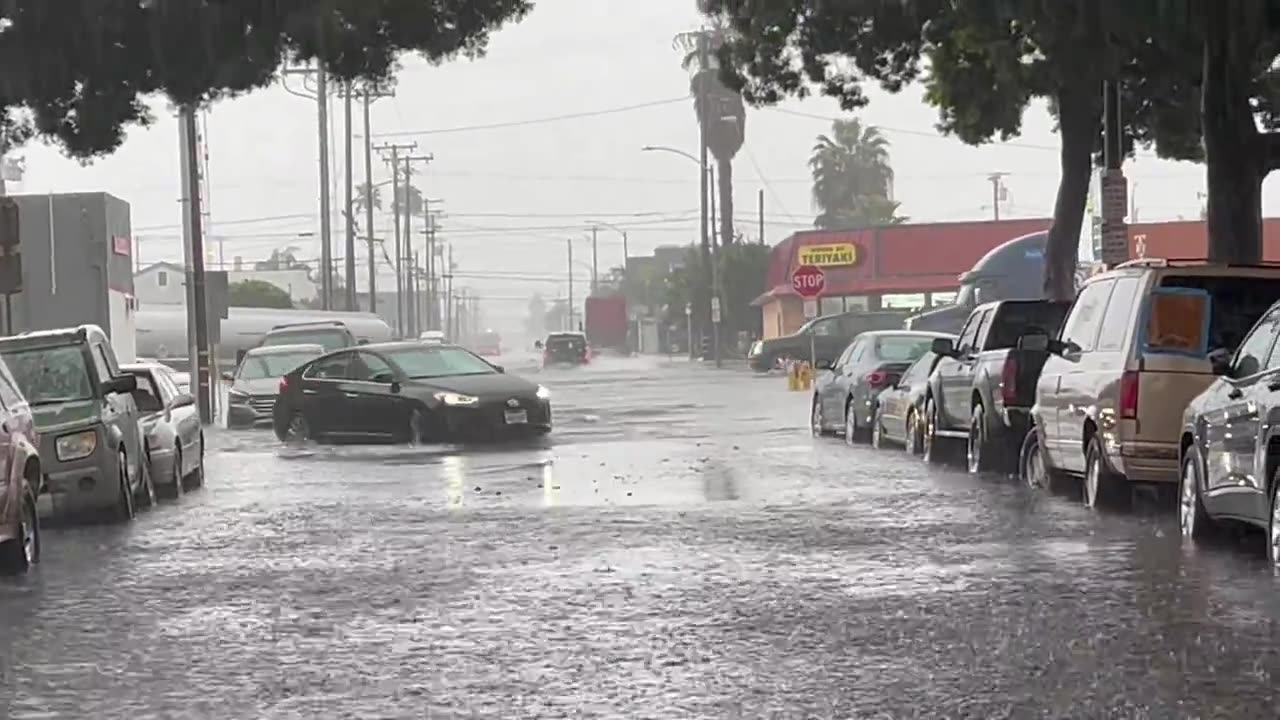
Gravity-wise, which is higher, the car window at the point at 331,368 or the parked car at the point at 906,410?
the car window at the point at 331,368

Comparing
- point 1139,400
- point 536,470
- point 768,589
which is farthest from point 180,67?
point 768,589

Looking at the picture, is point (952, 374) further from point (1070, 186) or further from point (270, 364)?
point (270, 364)

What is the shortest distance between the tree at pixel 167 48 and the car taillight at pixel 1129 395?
12858mm

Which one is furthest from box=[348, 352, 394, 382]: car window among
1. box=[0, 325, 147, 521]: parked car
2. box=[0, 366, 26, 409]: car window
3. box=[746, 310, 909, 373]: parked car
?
box=[746, 310, 909, 373]: parked car

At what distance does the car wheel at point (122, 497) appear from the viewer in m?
17.3

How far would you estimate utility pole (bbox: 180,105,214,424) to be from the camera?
130 ft

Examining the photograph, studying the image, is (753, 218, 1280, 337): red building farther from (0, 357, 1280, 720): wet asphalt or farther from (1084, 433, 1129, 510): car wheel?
(1084, 433, 1129, 510): car wheel

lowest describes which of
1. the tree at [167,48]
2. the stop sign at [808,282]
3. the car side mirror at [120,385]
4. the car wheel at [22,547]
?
the car wheel at [22,547]

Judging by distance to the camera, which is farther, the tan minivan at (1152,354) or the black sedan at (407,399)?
the black sedan at (407,399)

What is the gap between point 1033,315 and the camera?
69.7 ft

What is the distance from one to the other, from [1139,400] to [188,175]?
27.7 metres

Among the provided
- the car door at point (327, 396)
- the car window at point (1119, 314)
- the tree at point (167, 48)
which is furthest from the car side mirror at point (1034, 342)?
the car door at point (327, 396)

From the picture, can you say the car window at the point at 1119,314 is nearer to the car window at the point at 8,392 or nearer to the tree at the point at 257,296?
the car window at the point at 8,392

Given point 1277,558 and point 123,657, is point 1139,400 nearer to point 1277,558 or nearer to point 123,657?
point 1277,558
